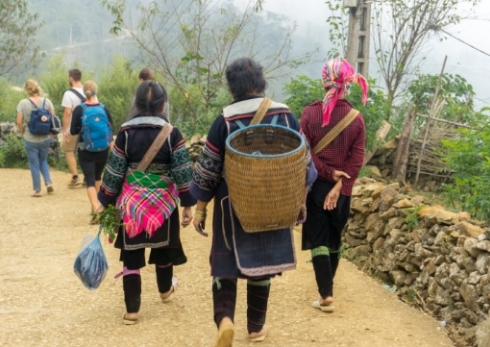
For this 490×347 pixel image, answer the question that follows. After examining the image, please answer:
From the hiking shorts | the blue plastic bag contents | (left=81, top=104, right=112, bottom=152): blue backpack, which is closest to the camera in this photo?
the blue plastic bag contents

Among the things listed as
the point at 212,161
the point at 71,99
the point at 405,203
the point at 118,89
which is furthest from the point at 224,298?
the point at 118,89

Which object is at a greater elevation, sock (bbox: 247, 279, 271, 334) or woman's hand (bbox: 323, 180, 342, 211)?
woman's hand (bbox: 323, 180, 342, 211)

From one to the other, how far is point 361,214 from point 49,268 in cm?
304

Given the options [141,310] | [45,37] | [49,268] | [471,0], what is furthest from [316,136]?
[45,37]

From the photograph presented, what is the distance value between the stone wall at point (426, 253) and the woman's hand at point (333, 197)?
0.95 meters

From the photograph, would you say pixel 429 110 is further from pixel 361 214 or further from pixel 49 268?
pixel 49 268

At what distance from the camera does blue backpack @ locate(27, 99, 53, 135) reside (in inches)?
370

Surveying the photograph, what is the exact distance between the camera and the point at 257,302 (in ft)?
14.0

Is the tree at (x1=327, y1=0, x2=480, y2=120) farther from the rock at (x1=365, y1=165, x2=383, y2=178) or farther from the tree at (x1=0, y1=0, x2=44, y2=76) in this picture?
the tree at (x1=0, y1=0, x2=44, y2=76)

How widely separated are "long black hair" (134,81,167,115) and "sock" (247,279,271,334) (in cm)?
135

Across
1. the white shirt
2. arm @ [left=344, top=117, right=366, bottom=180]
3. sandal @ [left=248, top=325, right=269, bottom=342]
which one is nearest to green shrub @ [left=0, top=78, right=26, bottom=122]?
the white shirt

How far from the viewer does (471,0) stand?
13.6 m

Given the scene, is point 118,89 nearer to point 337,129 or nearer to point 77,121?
point 77,121

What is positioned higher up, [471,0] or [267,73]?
[471,0]
